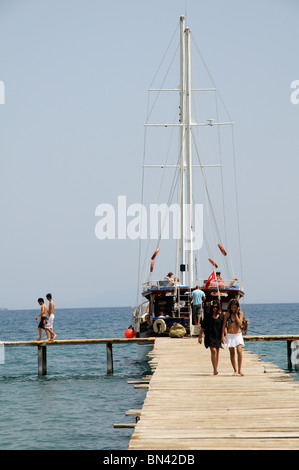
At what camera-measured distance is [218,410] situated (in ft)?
38.9

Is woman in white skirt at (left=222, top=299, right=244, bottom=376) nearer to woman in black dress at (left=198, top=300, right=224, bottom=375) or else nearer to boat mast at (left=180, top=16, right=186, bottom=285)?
woman in black dress at (left=198, top=300, right=224, bottom=375)

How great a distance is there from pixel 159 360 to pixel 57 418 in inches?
142

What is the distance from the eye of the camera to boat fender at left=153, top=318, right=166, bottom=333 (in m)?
29.6

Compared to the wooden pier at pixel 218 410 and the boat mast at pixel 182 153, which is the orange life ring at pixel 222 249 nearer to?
the boat mast at pixel 182 153

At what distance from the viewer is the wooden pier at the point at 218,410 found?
9477mm

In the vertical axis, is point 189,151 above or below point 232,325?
above

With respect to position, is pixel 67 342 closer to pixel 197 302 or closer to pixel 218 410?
pixel 197 302

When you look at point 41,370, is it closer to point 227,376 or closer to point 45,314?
point 45,314

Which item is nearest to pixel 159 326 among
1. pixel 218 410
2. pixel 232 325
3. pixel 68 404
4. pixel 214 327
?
pixel 68 404

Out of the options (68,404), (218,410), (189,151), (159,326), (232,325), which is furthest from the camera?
(189,151)

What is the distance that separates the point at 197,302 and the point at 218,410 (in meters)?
16.4

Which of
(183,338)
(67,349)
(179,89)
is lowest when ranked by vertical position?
(67,349)

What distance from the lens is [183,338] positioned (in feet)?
93.7
